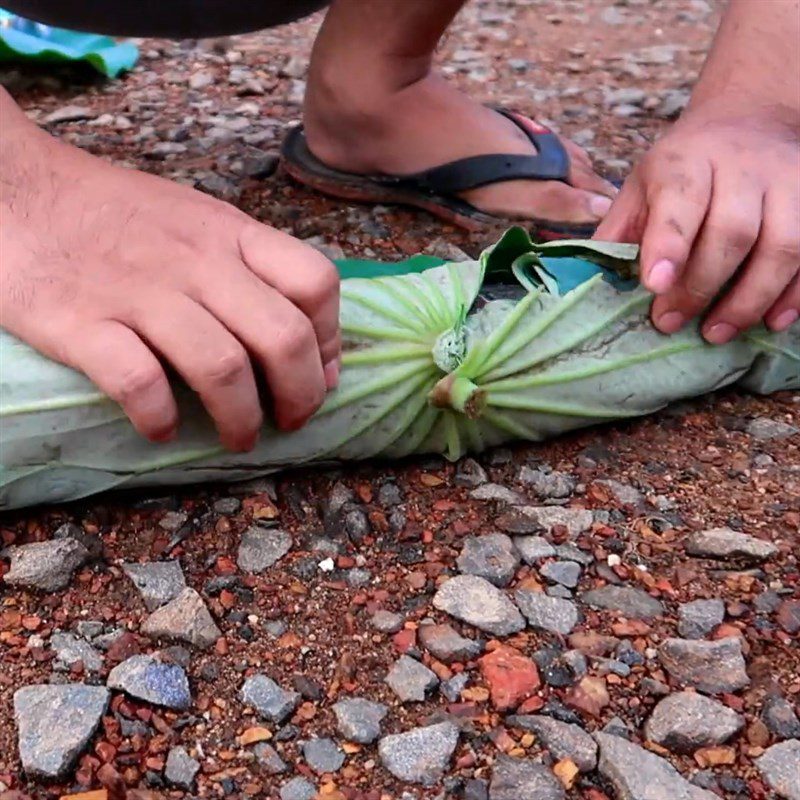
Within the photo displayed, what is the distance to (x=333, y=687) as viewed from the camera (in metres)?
1.03

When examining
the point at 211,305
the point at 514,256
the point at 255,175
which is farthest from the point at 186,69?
the point at 211,305

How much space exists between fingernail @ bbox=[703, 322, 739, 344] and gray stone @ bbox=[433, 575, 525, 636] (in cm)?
45

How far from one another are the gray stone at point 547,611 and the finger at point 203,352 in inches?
13.4

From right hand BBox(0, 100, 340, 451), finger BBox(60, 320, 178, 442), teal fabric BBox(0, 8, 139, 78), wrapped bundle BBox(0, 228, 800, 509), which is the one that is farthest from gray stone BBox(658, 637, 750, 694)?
teal fabric BBox(0, 8, 139, 78)

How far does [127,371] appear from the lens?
105 centimetres

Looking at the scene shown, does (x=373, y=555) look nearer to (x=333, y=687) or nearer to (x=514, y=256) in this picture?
(x=333, y=687)

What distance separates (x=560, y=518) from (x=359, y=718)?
14.5 inches

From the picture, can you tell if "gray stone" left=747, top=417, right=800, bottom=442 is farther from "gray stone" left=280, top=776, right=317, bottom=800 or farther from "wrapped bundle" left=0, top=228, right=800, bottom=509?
"gray stone" left=280, top=776, right=317, bottom=800

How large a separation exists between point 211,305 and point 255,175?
3.83ft

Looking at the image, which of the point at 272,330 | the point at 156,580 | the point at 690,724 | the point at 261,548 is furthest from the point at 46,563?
the point at 690,724

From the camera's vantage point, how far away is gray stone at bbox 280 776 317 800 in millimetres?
922

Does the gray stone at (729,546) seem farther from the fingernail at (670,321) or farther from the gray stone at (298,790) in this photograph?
the gray stone at (298,790)

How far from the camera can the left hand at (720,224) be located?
1.25 meters

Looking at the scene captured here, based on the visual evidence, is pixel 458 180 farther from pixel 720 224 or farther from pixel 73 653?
pixel 73 653
